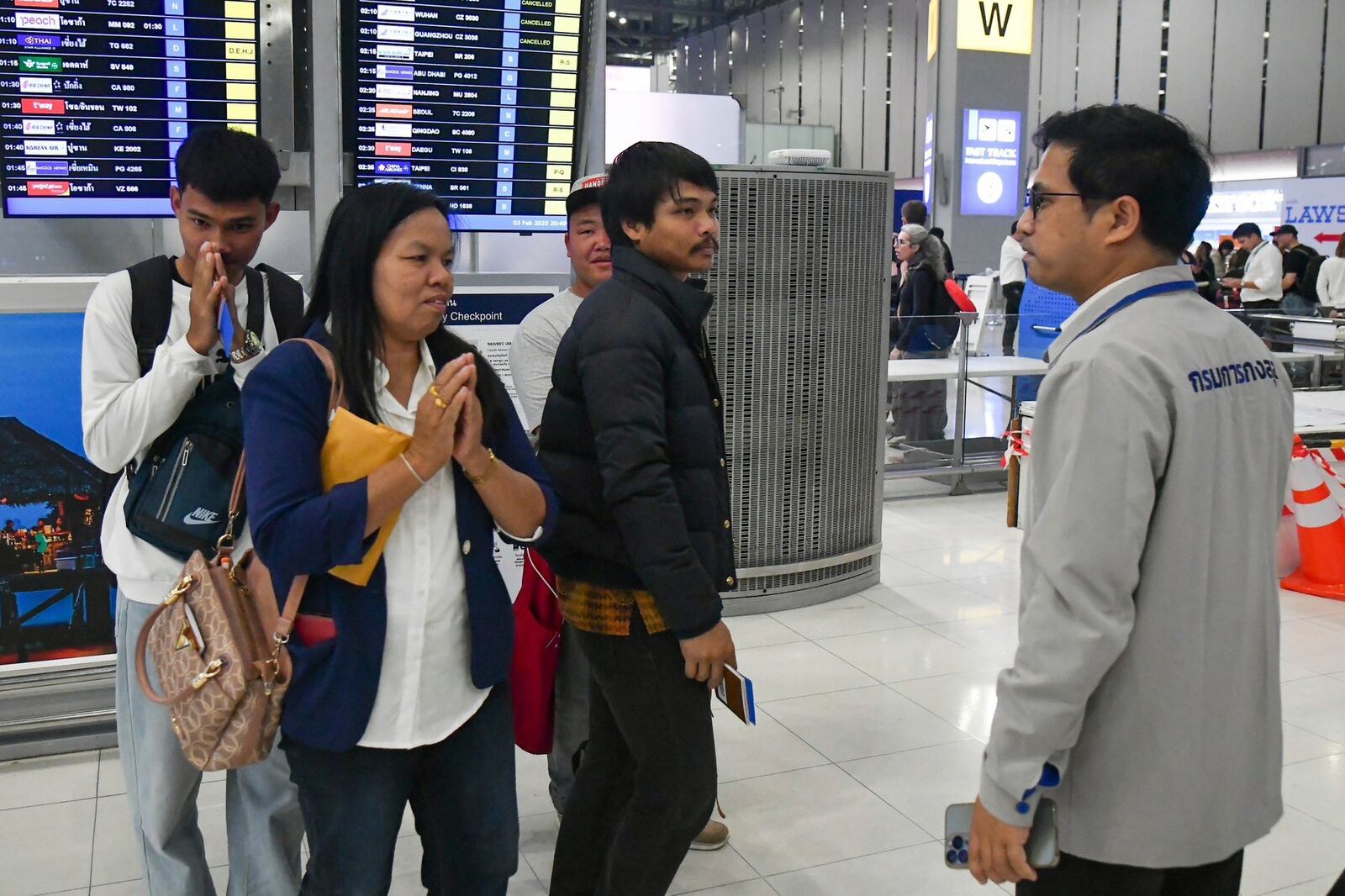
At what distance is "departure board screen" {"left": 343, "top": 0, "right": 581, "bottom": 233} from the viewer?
3.78 meters

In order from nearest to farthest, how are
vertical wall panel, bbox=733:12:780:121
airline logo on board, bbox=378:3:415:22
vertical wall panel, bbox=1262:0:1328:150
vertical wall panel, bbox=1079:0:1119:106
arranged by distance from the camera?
airline logo on board, bbox=378:3:415:22 → vertical wall panel, bbox=1262:0:1328:150 → vertical wall panel, bbox=1079:0:1119:106 → vertical wall panel, bbox=733:12:780:121

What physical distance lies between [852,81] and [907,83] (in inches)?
91.1

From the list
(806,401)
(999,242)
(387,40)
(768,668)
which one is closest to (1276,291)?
(999,242)

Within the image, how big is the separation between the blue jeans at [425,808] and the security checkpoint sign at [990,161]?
13.6m

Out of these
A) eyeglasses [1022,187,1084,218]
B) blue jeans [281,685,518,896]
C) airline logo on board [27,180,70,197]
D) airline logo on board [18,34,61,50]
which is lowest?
blue jeans [281,685,518,896]

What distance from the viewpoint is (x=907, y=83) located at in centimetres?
2564

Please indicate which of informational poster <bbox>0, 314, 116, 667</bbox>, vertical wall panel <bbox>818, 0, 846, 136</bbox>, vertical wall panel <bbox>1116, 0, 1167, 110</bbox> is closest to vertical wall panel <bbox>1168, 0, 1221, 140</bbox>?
vertical wall panel <bbox>1116, 0, 1167, 110</bbox>

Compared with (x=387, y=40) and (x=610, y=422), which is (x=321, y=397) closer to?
(x=610, y=422)

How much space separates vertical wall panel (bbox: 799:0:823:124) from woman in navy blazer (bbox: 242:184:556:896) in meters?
28.8

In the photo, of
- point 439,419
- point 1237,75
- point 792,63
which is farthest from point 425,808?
point 792,63

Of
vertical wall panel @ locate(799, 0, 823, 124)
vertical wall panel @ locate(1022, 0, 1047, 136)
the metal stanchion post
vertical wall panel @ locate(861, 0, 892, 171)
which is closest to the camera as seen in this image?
the metal stanchion post

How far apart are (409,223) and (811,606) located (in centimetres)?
367

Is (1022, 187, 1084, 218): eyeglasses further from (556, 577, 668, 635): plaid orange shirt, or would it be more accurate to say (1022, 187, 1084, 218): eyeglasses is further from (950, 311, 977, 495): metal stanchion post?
(950, 311, 977, 495): metal stanchion post

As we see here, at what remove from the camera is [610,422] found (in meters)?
2.07
